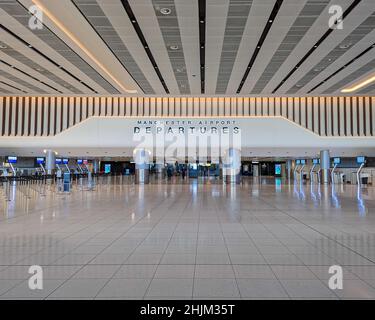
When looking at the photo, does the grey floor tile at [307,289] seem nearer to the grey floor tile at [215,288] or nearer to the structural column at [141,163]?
the grey floor tile at [215,288]

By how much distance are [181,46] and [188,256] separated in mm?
11398

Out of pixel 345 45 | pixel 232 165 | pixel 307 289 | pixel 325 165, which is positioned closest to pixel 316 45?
pixel 345 45

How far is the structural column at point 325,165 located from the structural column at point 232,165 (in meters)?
6.75

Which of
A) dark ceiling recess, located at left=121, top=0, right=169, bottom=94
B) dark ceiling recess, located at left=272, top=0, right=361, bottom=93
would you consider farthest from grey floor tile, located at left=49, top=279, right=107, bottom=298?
dark ceiling recess, located at left=272, top=0, right=361, bottom=93

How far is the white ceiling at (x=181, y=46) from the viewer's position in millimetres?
10961

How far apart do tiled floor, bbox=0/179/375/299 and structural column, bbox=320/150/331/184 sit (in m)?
19.6

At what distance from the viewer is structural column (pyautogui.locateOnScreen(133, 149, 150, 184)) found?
1121 inches

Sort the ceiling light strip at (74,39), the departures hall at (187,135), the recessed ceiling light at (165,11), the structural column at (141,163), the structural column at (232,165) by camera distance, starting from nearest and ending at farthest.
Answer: the departures hall at (187,135)
the recessed ceiling light at (165,11)
the ceiling light strip at (74,39)
the structural column at (232,165)
the structural column at (141,163)

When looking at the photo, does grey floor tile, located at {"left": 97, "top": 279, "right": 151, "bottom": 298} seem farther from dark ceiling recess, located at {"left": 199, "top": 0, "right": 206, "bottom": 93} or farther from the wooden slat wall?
the wooden slat wall

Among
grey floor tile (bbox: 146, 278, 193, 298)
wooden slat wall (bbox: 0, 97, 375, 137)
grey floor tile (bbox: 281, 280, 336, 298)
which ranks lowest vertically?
grey floor tile (bbox: 146, 278, 193, 298)

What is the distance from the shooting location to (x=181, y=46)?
1439 cm

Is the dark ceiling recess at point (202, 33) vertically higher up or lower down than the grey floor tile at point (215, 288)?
higher up

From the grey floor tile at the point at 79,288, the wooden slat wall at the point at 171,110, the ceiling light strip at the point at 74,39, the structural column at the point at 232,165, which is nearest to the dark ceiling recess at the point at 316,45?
the wooden slat wall at the point at 171,110
